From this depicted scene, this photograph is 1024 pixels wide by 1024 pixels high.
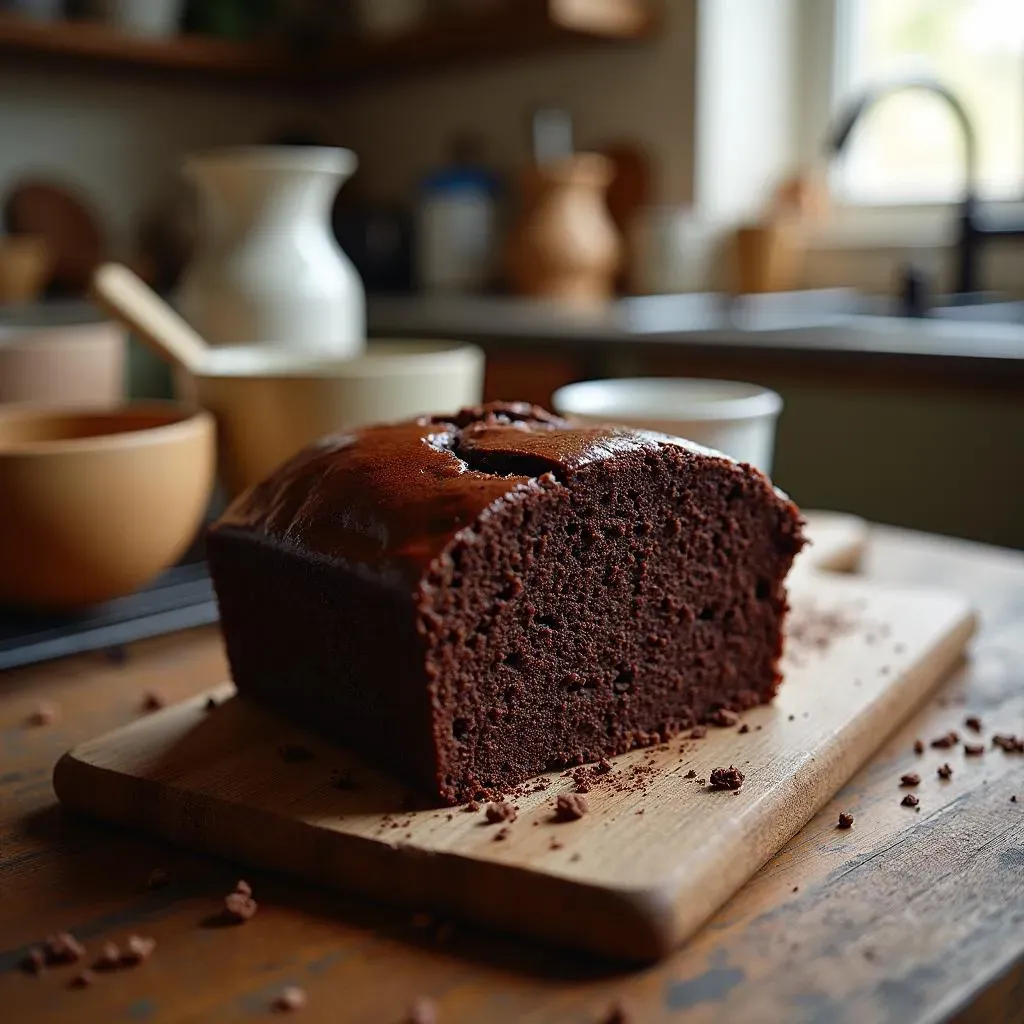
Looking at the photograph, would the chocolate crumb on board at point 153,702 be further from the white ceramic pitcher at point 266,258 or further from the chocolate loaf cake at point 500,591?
the white ceramic pitcher at point 266,258

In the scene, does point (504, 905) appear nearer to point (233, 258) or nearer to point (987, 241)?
point (233, 258)

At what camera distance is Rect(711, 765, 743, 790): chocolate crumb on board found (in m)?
0.78

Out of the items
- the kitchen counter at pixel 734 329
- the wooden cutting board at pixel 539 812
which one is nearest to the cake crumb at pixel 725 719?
the wooden cutting board at pixel 539 812

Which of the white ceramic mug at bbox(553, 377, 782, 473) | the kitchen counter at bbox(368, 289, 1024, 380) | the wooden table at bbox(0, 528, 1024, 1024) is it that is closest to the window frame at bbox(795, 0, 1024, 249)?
the kitchen counter at bbox(368, 289, 1024, 380)

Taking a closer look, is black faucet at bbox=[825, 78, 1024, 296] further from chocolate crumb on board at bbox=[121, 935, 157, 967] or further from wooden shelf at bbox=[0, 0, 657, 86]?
chocolate crumb on board at bbox=[121, 935, 157, 967]

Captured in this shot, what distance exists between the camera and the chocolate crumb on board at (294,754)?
843mm

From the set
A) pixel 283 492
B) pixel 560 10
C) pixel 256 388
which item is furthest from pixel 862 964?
pixel 560 10

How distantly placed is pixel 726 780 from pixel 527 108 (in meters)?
3.26

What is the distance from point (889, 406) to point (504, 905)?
1621mm

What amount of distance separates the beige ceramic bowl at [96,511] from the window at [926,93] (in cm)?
219

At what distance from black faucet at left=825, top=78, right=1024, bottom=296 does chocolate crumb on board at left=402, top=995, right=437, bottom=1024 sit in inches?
88.2

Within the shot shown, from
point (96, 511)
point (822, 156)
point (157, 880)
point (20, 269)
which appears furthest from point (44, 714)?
point (822, 156)

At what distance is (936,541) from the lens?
1529 mm

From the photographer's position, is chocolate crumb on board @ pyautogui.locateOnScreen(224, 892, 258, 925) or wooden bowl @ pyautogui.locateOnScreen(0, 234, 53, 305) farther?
wooden bowl @ pyautogui.locateOnScreen(0, 234, 53, 305)
